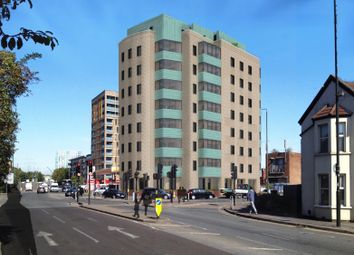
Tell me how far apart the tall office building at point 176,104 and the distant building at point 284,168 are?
786 inches

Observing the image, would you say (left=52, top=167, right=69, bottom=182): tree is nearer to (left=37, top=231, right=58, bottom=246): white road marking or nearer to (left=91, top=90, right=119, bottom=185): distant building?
(left=91, top=90, right=119, bottom=185): distant building

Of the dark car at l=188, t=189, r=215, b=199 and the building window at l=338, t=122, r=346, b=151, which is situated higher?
the building window at l=338, t=122, r=346, b=151

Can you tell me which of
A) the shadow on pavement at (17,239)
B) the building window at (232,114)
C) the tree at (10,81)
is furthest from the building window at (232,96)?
the tree at (10,81)

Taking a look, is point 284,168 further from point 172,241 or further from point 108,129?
point 172,241

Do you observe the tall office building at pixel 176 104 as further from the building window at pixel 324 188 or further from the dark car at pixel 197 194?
the building window at pixel 324 188

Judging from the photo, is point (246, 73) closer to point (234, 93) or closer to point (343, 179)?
point (234, 93)

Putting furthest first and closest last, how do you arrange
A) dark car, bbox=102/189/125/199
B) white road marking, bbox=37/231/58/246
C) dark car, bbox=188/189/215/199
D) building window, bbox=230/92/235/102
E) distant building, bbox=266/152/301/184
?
distant building, bbox=266/152/301/184, building window, bbox=230/92/235/102, dark car, bbox=188/189/215/199, dark car, bbox=102/189/125/199, white road marking, bbox=37/231/58/246

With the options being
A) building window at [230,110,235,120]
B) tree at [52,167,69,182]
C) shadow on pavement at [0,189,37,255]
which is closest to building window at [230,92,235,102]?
building window at [230,110,235,120]

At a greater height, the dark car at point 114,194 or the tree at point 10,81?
the tree at point 10,81

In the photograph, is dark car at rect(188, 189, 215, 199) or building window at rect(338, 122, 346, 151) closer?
building window at rect(338, 122, 346, 151)

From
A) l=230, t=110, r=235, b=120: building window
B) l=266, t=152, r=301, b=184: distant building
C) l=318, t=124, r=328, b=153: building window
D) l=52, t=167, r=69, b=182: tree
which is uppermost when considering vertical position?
l=230, t=110, r=235, b=120: building window

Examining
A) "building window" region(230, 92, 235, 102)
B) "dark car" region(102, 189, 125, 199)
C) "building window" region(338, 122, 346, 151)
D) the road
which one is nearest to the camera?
the road

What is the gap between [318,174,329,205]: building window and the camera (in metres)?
27.0

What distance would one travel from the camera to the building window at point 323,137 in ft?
89.8
